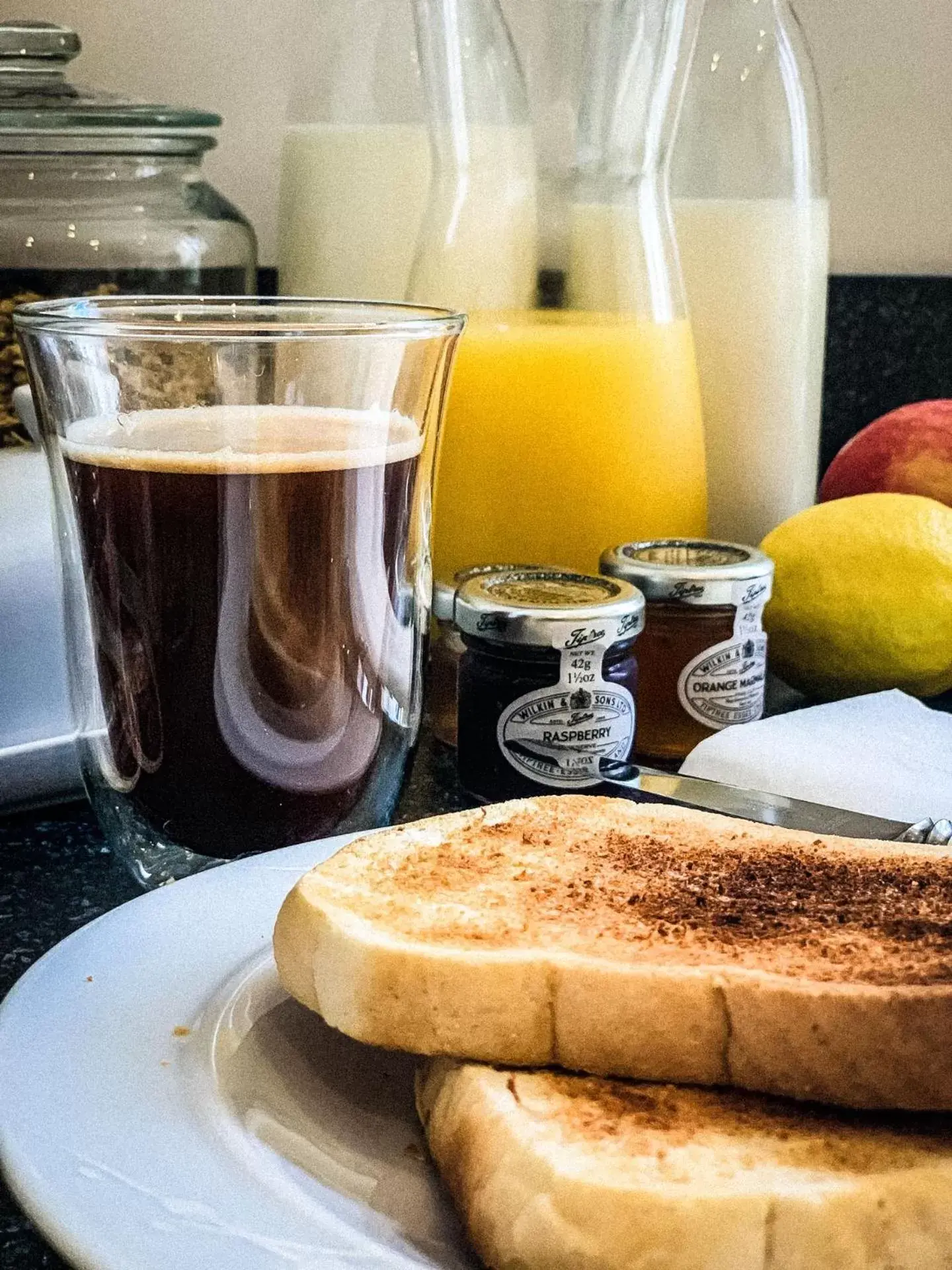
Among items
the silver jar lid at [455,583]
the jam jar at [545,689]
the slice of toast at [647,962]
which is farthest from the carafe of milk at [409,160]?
the slice of toast at [647,962]

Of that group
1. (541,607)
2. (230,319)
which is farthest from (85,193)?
(541,607)

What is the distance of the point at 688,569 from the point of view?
0.88 m

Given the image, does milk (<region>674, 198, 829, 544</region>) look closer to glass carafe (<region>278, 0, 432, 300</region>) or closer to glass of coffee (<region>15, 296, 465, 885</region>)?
glass carafe (<region>278, 0, 432, 300</region>)

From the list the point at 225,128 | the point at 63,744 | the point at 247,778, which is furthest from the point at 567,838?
the point at 225,128

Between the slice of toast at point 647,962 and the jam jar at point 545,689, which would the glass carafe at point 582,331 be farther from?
the slice of toast at point 647,962

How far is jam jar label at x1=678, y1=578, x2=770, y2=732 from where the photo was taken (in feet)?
2.91

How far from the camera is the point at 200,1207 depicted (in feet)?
1.27

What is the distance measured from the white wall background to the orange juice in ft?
1.19

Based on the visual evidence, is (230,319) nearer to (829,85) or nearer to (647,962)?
(647,962)

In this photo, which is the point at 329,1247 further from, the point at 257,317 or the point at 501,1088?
the point at 257,317

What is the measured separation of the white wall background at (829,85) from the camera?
124 centimetres

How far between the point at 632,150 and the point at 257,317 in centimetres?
42

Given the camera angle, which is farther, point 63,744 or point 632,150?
point 632,150

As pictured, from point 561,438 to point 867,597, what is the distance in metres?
0.24
